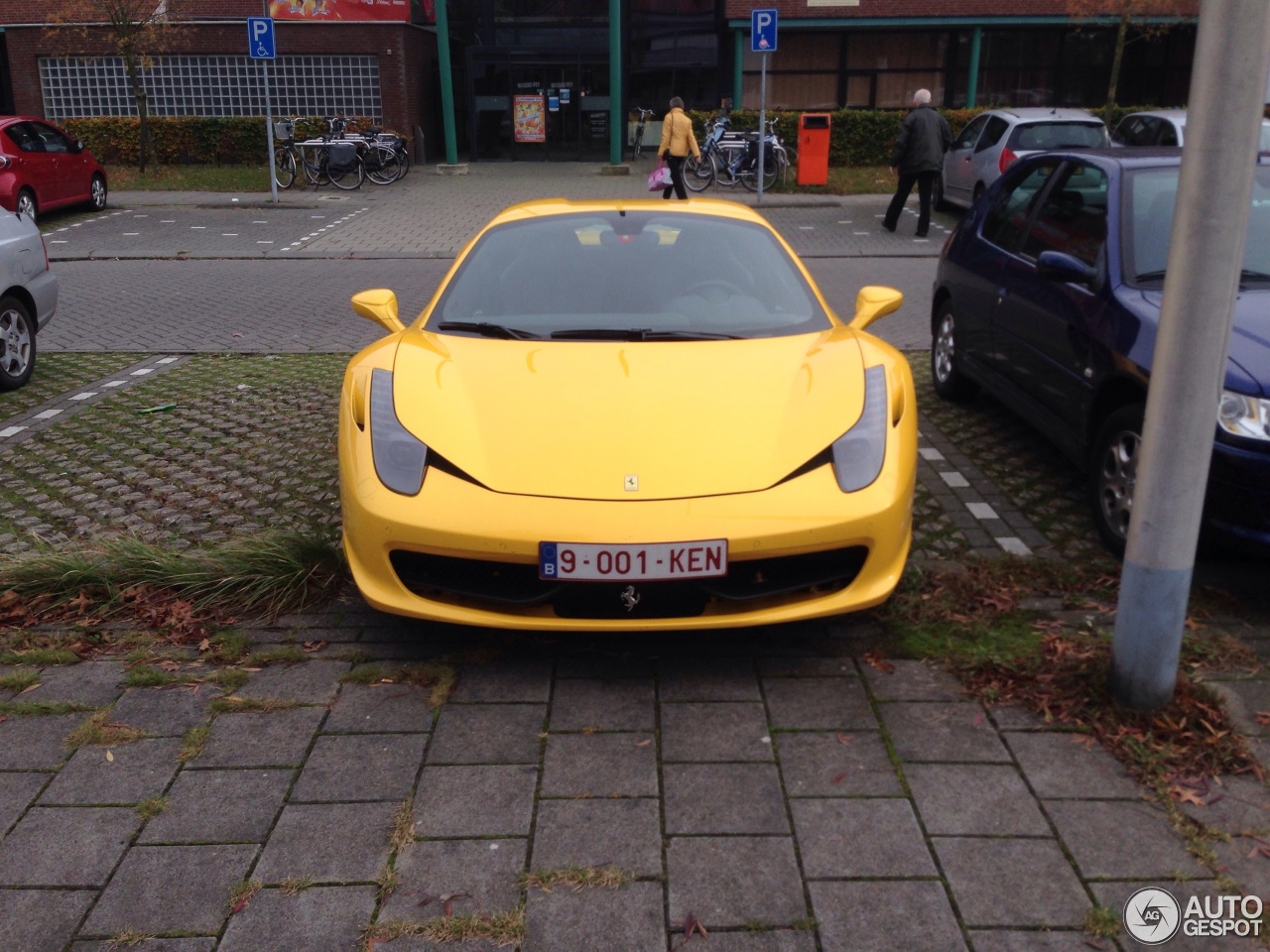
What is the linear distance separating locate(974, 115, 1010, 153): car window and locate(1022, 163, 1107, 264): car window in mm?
11381

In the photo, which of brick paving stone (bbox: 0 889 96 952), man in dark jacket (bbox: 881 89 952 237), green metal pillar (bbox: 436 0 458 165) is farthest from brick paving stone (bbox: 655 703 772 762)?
green metal pillar (bbox: 436 0 458 165)

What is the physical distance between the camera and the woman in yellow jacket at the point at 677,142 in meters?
17.2

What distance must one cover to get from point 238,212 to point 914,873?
1840 cm

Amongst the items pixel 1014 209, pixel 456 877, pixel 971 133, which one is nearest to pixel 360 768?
pixel 456 877

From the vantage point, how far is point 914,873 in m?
2.71

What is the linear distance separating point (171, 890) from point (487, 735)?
95 centimetres

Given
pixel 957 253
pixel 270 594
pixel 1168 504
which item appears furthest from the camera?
pixel 957 253

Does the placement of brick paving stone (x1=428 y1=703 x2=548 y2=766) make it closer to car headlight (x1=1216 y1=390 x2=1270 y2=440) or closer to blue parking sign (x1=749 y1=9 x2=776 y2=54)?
car headlight (x1=1216 y1=390 x2=1270 y2=440)

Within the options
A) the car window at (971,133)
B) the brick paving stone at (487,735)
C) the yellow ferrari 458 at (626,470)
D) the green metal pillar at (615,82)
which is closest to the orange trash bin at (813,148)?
the car window at (971,133)

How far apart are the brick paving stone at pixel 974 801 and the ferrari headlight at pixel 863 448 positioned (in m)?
0.93

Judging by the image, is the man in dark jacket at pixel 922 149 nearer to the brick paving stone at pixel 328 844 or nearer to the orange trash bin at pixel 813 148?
the orange trash bin at pixel 813 148

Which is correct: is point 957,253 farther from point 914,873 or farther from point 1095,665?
point 914,873

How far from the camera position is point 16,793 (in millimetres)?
3084

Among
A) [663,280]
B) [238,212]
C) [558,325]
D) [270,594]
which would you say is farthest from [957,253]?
[238,212]
